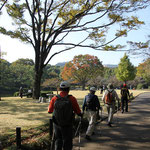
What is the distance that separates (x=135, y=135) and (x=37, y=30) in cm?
1432

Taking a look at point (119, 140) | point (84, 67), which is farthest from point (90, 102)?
point (84, 67)

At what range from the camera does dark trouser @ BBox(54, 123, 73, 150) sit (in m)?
3.29

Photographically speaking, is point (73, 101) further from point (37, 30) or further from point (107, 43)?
point (37, 30)

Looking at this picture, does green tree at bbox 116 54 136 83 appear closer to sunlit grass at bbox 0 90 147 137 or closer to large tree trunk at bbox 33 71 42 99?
large tree trunk at bbox 33 71 42 99

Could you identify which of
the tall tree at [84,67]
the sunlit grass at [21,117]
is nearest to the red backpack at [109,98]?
the sunlit grass at [21,117]

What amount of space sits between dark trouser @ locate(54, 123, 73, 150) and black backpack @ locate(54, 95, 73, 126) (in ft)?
0.41

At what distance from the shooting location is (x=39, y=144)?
452cm

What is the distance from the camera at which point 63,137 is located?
330 centimetres

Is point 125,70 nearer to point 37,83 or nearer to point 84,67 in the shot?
point 84,67

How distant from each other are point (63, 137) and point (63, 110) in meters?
0.53

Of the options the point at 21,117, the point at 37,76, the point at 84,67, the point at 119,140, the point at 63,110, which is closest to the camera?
the point at 63,110

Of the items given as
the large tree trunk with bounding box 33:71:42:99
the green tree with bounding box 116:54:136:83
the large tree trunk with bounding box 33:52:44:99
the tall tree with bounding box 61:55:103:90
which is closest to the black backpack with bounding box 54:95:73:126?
the large tree trunk with bounding box 33:52:44:99

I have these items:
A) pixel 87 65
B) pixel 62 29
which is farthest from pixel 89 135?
pixel 87 65

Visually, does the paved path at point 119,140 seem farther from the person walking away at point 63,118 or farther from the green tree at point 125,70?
the green tree at point 125,70
